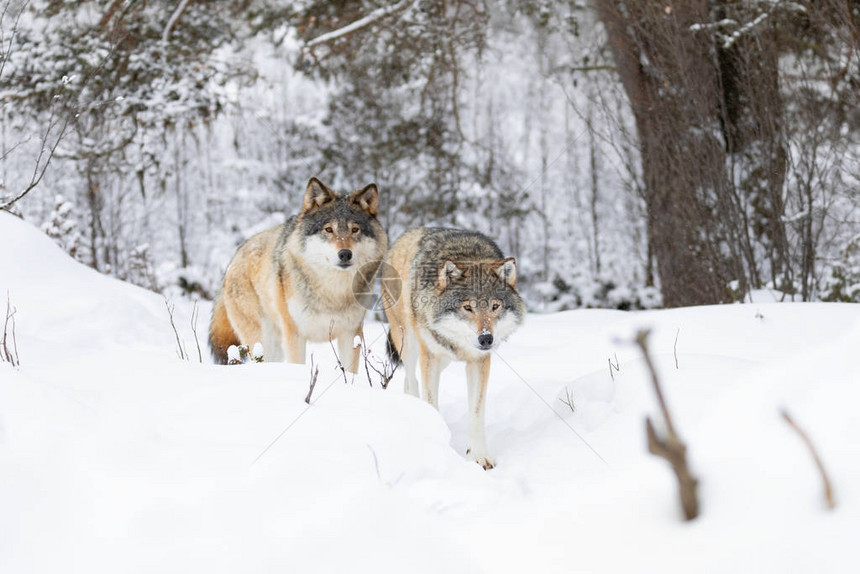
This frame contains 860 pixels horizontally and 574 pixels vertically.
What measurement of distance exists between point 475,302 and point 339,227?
46.7 inches

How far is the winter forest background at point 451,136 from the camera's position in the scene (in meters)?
7.71

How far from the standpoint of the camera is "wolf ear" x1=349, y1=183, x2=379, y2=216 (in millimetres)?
5254

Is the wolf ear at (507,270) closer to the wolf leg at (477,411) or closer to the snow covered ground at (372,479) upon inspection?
the wolf leg at (477,411)

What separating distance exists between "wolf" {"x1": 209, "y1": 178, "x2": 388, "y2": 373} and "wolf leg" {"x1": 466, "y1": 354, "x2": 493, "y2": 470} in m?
1.07

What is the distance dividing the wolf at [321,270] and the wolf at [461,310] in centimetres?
36

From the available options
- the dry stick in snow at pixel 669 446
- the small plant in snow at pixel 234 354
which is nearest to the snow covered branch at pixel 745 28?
the small plant in snow at pixel 234 354

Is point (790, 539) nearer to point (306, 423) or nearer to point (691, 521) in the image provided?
point (691, 521)

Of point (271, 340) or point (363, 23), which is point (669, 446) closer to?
point (271, 340)

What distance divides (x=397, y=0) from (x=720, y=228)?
6.07 m

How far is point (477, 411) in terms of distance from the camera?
4461 mm

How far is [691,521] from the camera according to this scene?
1810mm

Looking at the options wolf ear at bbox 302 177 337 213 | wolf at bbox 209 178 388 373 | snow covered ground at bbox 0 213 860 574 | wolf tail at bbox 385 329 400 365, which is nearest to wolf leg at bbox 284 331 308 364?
wolf at bbox 209 178 388 373

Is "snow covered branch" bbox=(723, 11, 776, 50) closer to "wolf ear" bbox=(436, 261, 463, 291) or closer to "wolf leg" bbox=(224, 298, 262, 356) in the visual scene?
"wolf ear" bbox=(436, 261, 463, 291)

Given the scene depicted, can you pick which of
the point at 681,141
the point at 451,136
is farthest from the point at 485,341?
the point at 451,136
